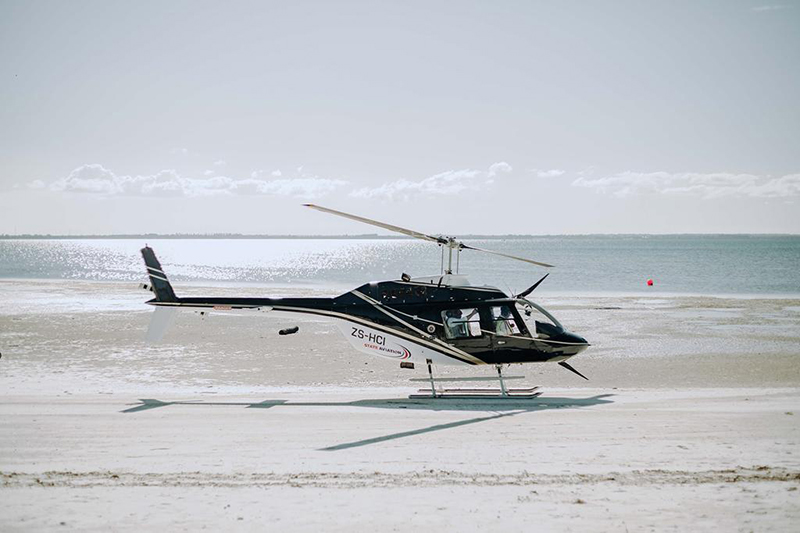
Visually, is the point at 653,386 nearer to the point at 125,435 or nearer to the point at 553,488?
the point at 553,488

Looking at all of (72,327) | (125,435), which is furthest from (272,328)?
(125,435)

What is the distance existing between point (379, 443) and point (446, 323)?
4534 millimetres

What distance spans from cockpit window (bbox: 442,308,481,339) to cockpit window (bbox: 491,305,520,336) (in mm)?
374

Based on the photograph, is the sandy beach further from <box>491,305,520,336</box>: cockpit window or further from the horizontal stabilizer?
<box>491,305,520,336</box>: cockpit window

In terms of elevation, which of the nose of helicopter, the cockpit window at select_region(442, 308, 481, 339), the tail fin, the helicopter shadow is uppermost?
the tail fin

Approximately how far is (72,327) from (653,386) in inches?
854

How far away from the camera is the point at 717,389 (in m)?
15.4

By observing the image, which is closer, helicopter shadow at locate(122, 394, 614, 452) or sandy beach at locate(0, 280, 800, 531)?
sandy beach at locate(0, 280, 800, 531)

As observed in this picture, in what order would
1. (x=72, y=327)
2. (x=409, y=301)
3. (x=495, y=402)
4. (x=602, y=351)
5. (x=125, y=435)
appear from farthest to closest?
(x=72, y=327) → (x=602, y=351) → (x=409, y=301) → (x=495, y=402) → (x=125, y=435)

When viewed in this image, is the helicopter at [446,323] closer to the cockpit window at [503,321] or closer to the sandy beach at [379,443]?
the cockpit window at [503,321]

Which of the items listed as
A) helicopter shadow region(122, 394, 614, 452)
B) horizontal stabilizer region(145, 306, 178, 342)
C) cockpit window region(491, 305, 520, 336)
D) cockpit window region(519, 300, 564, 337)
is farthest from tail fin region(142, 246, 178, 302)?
cockpit window region(519, 300, 564, 337)

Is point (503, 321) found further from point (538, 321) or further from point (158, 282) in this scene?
point (158, 282)

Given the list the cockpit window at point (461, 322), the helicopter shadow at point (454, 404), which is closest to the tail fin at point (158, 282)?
the helicopter shadow at point (454, 404)

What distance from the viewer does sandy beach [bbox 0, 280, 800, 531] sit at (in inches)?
306
